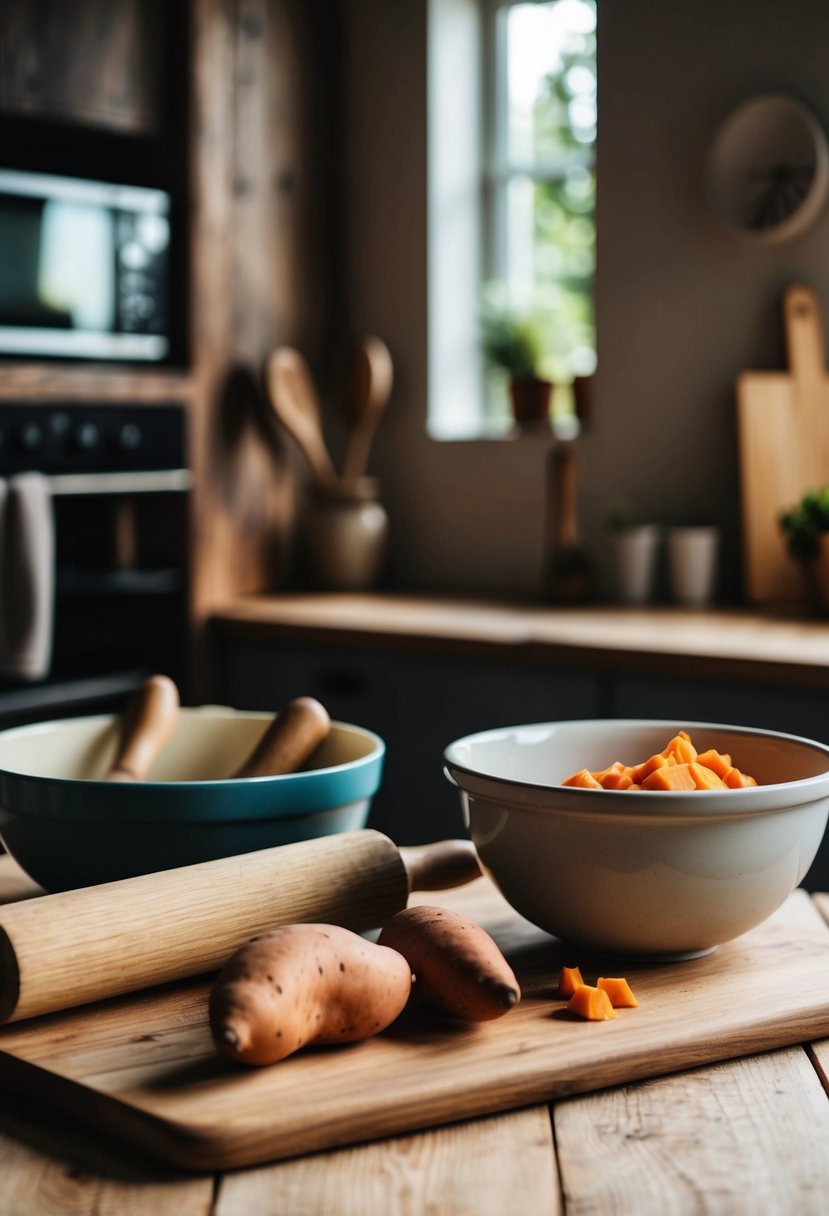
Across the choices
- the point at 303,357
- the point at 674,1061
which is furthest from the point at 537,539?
the point at 674,1061

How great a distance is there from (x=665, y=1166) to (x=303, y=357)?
2.69 metres

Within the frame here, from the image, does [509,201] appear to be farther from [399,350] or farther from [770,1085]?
[770,1085]

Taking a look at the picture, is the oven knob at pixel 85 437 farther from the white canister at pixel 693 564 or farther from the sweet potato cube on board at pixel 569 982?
the sweet potato cube on board at pixel 569 982

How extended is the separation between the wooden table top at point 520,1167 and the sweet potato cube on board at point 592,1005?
0.06 metres

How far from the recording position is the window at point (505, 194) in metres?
3.12

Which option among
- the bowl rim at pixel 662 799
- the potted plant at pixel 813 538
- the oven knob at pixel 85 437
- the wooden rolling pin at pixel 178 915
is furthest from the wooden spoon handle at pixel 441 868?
the oven knob at pixel 85 437

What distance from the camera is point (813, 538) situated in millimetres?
2543

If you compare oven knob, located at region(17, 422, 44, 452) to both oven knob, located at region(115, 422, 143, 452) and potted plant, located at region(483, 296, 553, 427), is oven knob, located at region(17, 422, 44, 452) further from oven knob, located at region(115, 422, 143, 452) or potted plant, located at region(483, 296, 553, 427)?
potted plant, located at region(483, 296, 553, 427)

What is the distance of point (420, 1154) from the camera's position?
713mm

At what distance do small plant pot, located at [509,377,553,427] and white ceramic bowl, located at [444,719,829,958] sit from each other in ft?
7.06

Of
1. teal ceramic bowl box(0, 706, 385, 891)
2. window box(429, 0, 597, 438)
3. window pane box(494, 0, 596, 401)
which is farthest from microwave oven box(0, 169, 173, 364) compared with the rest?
Answer: teal ceramic bowl box(0, 706, 385, 891)

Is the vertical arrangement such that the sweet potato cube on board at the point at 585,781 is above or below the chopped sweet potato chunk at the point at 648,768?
below

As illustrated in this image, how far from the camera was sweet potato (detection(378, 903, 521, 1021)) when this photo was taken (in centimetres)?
80

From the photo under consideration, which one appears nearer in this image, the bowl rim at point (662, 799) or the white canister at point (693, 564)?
the bowl rim at point (662, 799)
